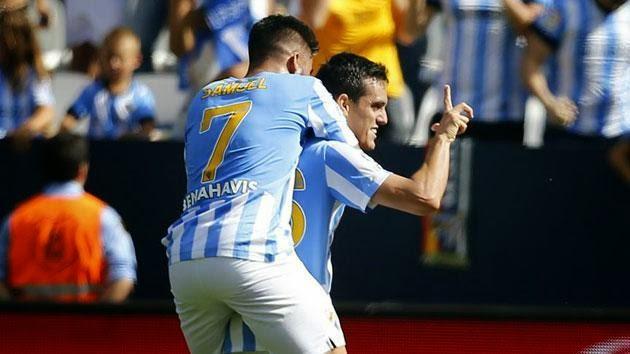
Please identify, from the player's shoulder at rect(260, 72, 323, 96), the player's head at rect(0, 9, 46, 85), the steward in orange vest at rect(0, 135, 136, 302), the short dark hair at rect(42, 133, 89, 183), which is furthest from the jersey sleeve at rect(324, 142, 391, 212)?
the player's head at rect(0, 9, 46, 85)

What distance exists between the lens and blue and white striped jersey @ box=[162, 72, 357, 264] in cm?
496

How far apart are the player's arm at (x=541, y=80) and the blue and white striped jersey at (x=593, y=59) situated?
4cm

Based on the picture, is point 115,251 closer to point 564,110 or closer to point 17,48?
point 17,48

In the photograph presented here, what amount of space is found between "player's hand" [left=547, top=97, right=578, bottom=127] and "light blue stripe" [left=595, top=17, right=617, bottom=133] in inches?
5.8

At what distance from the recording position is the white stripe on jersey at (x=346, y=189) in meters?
5.07

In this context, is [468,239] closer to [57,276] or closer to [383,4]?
[383,4]

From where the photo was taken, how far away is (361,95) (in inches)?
217

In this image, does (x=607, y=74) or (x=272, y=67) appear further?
(x=607, y=74)

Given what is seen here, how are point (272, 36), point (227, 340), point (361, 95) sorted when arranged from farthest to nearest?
point (361, 95)
point (272, 36)
point (227, 340)

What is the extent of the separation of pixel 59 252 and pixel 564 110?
10.1 ft

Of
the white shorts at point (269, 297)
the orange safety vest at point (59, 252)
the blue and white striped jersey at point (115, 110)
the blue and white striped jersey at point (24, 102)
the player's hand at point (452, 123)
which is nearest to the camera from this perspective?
the white shorts at point (269, 297)

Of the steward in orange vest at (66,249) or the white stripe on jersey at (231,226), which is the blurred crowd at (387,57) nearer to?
the steward in orange vest at (66,249)

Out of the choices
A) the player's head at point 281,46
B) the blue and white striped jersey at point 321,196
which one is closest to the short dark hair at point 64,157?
the player's head at point 281,46

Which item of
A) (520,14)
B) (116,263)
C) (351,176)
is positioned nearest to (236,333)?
(351,176)
